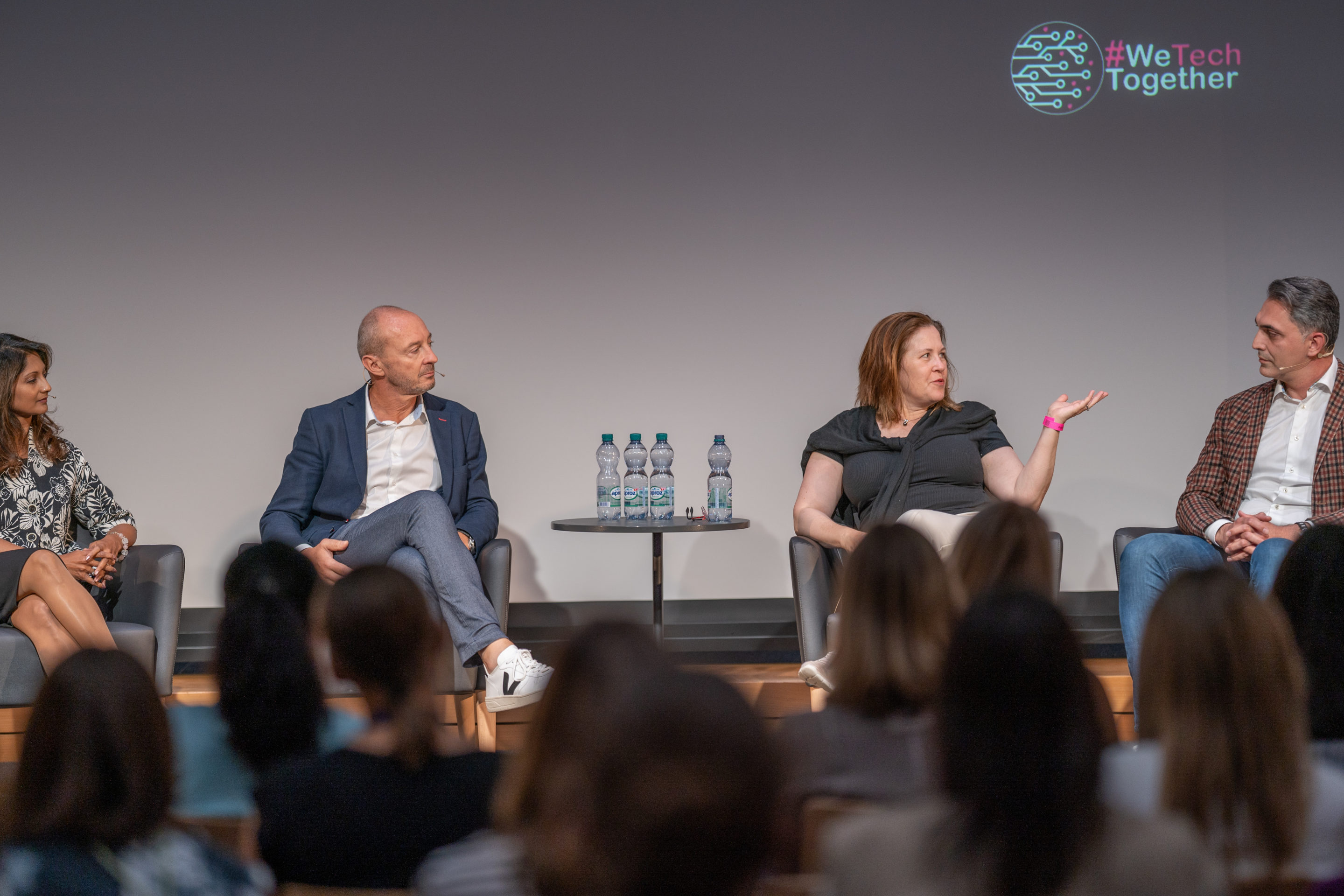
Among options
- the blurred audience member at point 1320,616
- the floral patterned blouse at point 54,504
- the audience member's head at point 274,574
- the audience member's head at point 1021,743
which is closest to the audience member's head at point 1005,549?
the blurred audience member at point 1320,616

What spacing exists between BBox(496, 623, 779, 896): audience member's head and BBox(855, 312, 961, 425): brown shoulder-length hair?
2860 millimetres

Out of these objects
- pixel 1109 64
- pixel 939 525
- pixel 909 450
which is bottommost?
pixel 939 525

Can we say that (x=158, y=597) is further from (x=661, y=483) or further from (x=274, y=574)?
(x=274, y=574)

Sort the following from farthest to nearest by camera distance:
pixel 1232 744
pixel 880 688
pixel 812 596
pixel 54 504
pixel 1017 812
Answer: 1. pixel 54 504
2. pixel 812 596
3. pixel 880 688
4. pixel 1232 744
5. pixel 1017 812

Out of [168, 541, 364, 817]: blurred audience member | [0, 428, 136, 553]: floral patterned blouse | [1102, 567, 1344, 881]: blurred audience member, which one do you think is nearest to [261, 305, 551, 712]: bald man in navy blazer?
[0, 428, 136, 553]: floral patterned blouse

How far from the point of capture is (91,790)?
3.23 ft

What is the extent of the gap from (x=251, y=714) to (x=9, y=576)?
1932 millimetres

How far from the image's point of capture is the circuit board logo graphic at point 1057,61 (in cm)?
418

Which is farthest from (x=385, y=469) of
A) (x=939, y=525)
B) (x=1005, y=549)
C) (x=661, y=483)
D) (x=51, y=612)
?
(x=1005, y=549)

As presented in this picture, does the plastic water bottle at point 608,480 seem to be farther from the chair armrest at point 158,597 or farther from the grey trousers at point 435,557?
the chair armrest at point 158,597

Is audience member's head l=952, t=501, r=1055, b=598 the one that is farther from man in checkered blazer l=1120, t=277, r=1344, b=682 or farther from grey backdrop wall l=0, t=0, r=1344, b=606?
grey backdrop wall l=0, t=0, r=1344, b=606

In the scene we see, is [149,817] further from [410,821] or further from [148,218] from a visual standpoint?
[148,218]

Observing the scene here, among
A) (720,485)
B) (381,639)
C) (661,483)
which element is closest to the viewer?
(381,639)

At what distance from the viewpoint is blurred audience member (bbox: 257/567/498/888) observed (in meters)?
1.14
